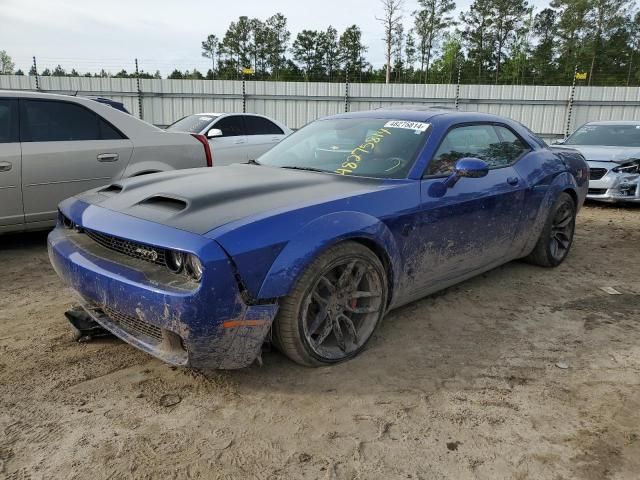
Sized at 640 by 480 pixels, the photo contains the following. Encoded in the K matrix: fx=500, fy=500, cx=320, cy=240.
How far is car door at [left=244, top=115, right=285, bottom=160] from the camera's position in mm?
8859

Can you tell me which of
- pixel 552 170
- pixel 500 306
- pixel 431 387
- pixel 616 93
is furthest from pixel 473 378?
pixel 616 93

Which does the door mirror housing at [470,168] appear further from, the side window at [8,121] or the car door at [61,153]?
the side window at [8,121]

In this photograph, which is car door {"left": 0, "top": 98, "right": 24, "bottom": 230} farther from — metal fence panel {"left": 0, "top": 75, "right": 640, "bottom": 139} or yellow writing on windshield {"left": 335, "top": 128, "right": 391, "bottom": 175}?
metal fence panel {"left": 0, "top": 75, "right": 640, "bottom": 139}

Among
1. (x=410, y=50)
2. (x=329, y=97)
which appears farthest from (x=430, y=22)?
(x=329, y=97)

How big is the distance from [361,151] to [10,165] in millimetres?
3363

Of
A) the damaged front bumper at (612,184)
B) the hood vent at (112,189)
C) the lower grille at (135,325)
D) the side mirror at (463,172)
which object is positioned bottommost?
the lower grille at (135,325)

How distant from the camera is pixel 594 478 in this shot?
204 centimetres

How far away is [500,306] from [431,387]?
1.47 metres

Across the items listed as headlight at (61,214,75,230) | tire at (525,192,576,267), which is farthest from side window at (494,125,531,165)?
headlight at (61,214,75,230)

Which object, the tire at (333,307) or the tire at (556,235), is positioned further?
the tire at (556,235)

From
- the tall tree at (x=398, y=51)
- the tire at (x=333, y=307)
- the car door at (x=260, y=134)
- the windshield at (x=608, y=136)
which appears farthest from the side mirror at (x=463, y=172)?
the tall tree at (x=398, y=51)

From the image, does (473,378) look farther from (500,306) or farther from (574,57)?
(574,57)

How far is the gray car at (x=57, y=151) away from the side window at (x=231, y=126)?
139 inches

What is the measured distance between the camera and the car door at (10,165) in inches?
183
